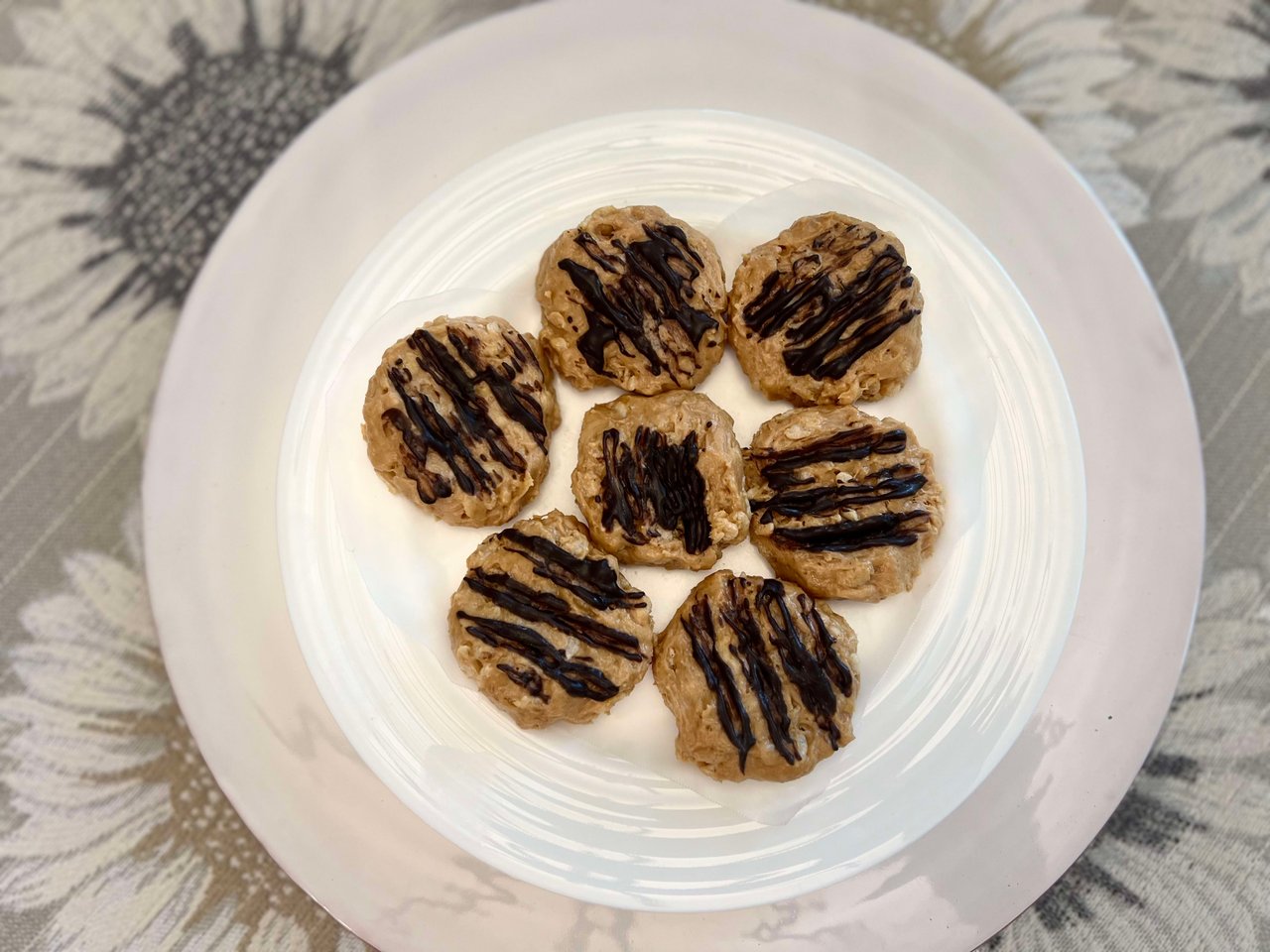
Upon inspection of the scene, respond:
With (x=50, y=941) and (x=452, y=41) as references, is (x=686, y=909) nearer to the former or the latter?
(x=50, y=941)

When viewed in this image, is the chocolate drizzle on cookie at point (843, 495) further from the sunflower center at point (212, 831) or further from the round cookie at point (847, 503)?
the sunflower center at point (212, 831)

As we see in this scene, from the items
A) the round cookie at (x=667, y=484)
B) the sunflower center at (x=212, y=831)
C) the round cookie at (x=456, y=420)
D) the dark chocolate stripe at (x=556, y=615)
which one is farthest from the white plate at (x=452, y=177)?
the round cookie at (x=667, y=484)

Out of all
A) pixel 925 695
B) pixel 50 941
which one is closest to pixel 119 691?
pixel 50 941

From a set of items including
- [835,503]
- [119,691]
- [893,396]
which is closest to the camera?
[835,503]

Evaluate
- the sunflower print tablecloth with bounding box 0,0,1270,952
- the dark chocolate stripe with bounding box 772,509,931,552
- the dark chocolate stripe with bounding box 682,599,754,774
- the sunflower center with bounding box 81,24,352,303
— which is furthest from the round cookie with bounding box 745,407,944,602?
the sunflower center with bounding box 81,24,352,303

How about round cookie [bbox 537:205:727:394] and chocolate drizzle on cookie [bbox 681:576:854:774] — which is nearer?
chocolate drizzle on cookie [bbox 681:576:854:774]

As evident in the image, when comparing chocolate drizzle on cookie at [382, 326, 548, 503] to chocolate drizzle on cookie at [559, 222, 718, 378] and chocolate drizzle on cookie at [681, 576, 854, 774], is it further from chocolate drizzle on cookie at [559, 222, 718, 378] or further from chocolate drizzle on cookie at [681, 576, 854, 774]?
chocolate drizzle on cookie at [681, 576, 854, 774]
